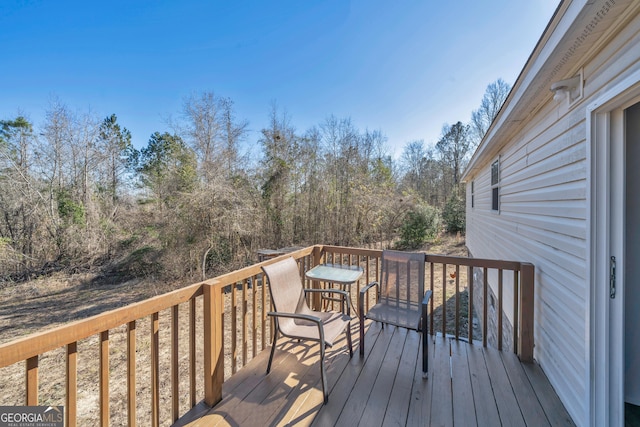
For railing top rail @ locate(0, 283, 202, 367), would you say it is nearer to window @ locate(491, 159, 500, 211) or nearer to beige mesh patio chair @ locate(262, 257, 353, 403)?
beige mesh patio chair @ locate(262, 257, 353, 403)

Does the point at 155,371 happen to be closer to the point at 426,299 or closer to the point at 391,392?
the point at 391,392

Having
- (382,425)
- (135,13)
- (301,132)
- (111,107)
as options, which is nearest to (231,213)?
(301,132)

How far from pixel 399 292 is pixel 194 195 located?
6.46m

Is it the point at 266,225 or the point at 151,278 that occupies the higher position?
the point at 266,225

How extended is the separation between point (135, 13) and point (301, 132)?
5676 mm

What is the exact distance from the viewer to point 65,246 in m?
9.00

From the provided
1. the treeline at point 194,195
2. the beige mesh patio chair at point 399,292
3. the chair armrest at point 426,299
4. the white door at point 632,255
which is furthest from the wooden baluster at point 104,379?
the treeline at point 194,195

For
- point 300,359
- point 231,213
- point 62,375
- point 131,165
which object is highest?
point 131,165

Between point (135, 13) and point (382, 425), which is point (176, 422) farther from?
point (135, 13)

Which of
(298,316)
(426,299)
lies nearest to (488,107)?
(426,299)

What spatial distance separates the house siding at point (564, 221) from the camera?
148 centimetres

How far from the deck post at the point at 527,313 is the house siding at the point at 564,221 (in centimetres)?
6

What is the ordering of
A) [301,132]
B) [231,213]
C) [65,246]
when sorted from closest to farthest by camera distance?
[231,213]
[65,246]
[301,132]

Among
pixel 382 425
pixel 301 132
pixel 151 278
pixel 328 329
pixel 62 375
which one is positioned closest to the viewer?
pixel 382 425
